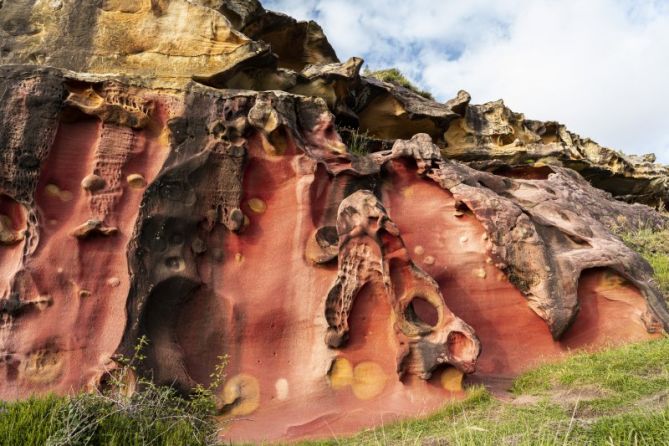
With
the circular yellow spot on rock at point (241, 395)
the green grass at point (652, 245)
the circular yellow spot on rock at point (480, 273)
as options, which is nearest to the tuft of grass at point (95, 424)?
the circular yellow spot on rock at point (241, 395)

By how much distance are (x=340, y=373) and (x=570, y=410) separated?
2.25 meters

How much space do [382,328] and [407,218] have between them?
5.91 ft

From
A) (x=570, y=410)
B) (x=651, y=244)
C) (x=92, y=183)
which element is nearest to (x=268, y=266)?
(x=92, y=183)

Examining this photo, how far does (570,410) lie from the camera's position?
418 cm

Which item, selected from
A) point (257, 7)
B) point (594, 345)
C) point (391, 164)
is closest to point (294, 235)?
point (391, 164)

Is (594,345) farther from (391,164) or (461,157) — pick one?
(461,157)

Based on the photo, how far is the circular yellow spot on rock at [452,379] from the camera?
5.21 meters

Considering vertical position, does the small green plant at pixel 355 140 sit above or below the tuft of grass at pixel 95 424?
above

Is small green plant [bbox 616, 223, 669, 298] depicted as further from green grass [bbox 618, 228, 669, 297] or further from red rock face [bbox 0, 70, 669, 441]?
red rock face [bbox 0, 70, 669, 441]

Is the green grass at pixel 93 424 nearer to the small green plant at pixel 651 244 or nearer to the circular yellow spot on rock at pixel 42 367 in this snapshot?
the circular yellow spot on rock at pixel 42 367

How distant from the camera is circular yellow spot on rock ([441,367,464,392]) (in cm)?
521

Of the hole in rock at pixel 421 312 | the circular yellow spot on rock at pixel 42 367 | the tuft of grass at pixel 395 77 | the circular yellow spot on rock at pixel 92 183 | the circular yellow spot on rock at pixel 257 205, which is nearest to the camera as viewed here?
the circular yellow spot on rock at pixel 42 367

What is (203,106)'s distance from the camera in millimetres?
6422

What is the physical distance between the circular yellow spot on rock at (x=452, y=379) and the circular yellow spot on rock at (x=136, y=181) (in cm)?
395
